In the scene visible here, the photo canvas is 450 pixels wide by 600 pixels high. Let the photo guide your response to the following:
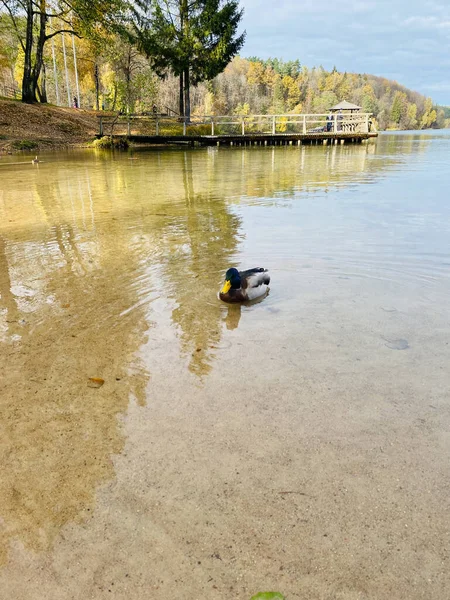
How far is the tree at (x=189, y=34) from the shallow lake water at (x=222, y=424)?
34.5 m

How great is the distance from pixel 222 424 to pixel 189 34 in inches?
1576

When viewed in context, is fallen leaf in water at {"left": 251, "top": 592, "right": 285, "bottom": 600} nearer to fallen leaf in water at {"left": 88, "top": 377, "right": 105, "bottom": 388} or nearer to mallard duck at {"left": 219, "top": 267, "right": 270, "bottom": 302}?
fallen leaf in water at {"left": 88, "top": 377, "right": 105, "bottom": 388}

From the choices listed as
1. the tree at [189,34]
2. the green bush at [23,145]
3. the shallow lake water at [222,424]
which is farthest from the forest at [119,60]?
the shallow lake water at [222,424]

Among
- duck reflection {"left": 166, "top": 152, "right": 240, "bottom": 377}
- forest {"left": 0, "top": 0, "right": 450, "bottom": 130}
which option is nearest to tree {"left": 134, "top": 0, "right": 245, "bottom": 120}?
forest {"left": 0, "top": 0, "right": 450, "bottom": 130}

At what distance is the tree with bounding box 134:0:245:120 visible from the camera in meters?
35.6

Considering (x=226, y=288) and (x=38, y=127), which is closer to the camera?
(x=226, y=288)

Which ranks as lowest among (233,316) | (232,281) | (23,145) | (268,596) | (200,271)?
(268,596)

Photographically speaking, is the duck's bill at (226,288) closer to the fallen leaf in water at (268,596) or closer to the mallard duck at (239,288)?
the mallard duck at (239,288)

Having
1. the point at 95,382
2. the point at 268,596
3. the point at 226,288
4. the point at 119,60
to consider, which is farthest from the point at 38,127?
the point at 268,596

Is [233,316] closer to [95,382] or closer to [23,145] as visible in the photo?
[95,382]

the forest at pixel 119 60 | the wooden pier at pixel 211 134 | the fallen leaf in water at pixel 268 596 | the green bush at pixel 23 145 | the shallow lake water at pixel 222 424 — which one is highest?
the forest at pixel 119 60

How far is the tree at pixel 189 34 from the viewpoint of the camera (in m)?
35.6

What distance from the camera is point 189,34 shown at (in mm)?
35688

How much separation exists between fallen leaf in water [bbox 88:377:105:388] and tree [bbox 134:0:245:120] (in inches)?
1425
